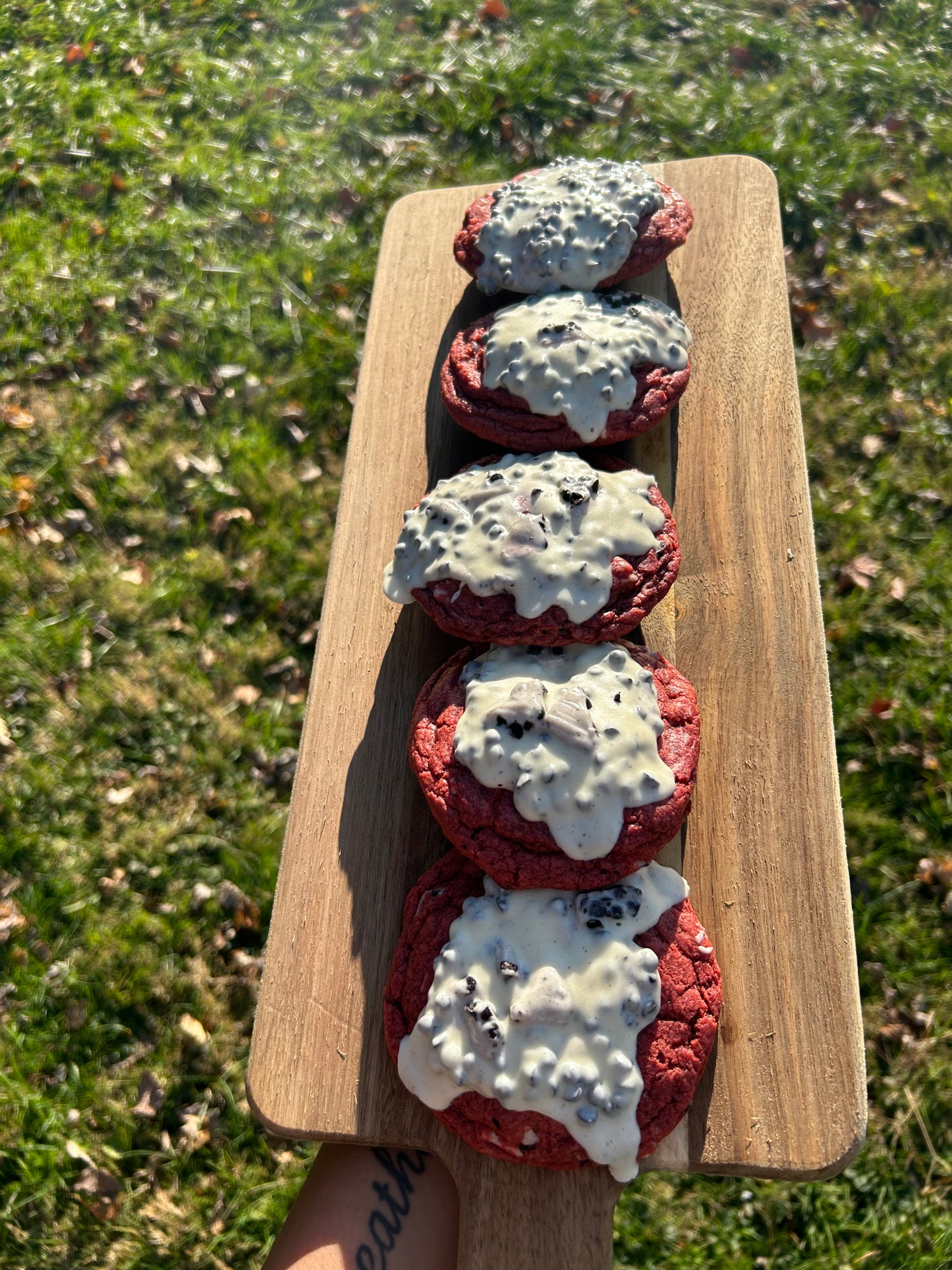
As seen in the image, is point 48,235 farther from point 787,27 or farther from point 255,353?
point 787,27

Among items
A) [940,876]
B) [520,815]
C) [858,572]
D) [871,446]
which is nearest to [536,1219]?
[520,815]

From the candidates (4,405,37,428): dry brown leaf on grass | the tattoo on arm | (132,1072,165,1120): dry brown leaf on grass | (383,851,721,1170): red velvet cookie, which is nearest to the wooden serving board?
(383,851,721,1170): red velvet cookie

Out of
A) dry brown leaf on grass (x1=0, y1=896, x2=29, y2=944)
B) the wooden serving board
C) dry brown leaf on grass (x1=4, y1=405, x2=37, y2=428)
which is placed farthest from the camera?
dry brown leaf on grass (x1=4, y1=405, x2=37, y2=428)

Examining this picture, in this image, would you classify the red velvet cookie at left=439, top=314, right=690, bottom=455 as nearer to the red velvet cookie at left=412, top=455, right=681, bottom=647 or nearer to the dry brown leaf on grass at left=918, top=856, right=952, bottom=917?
the red velvet cookie at left=412, top=455, right=681, bottom=647

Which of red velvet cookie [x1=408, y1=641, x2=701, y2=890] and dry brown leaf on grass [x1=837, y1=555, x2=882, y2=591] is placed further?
dry brown leaf on grass [x1=837, y1=555, x2=882, y2=591]

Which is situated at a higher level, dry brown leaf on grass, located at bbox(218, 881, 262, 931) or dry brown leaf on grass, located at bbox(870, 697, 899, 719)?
dry brown leaf on grass, located at bbox(870, 697, 899, 719)

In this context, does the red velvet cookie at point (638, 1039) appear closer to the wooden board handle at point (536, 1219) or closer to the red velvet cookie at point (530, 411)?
the wooden board handle at point (536, 1219)

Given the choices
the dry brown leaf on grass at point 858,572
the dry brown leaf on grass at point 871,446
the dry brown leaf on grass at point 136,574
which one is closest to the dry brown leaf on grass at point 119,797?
the dry brown leaf on grass at point 136,574

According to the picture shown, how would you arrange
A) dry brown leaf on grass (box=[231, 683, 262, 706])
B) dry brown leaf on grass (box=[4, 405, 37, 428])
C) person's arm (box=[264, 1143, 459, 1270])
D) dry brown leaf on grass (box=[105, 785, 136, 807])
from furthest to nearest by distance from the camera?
dry brown leaf on grass (box=[4, 405, 37, 428]) < dry brown leaf on grass (box=[231, 683, 262, 706]) < dry brown leaf on grass (box=[105, 785, 136, 807]) < person's arm (box=[264, 1143, 459, 1270])
